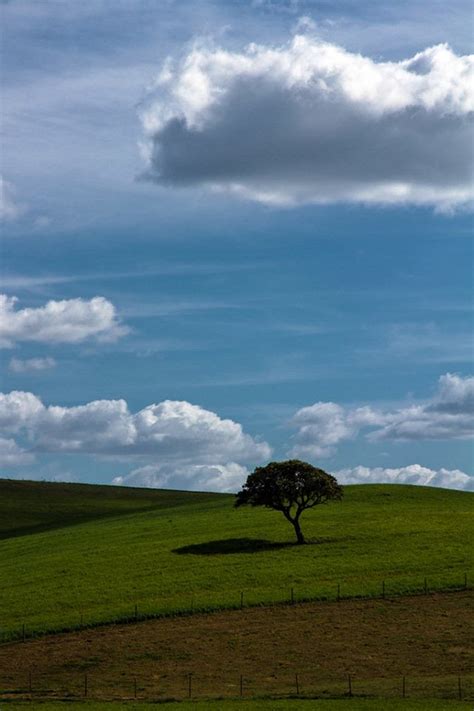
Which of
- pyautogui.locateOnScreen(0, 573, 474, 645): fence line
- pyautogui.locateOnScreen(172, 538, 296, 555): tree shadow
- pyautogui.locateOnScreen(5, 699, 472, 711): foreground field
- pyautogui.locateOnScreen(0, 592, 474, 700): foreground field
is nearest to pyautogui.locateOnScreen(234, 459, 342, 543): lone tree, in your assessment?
pyautogui.locateOnScreen(172, 538, 296, 555): tree shadow

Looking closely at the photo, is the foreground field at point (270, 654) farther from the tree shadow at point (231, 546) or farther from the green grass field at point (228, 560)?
the tree shadow at point (231, 546)

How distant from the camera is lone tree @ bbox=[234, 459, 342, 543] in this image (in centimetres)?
10494

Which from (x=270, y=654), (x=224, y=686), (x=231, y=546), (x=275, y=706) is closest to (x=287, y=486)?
(x=231, y=546)

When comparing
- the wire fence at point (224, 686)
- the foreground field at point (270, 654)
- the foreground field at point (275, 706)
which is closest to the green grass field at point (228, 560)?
the foreground field at point (270, 654)

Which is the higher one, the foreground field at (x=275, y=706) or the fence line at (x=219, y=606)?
the fence line at (x=219, y=606)

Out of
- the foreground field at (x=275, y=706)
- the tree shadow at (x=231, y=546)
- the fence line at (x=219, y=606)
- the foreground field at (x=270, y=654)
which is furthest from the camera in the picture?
the tree shadow at (x=231, y=546)

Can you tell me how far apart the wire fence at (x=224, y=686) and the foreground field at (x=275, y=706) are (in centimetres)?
168

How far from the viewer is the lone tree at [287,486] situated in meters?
105

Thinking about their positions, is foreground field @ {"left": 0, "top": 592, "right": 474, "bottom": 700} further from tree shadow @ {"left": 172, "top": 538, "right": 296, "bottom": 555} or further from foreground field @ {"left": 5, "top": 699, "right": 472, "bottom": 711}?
tree shadow @ {"left": 172, "top": 538, "right": 296, "bottom": 555}

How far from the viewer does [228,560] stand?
323 feet

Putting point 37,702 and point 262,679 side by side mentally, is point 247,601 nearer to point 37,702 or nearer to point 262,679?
point 262,679

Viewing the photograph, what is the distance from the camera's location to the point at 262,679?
66.1 metres

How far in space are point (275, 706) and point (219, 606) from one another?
999 inches

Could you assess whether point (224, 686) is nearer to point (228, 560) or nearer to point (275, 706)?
point (275, 706)
